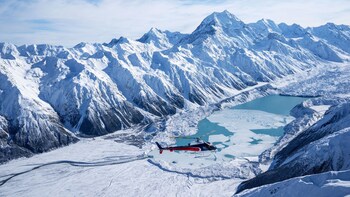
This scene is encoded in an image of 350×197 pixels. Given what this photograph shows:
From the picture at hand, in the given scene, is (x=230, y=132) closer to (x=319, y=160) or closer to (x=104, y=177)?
(x=104, y=177)

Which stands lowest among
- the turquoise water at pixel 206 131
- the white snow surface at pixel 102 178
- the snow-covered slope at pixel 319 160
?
the white snow surface at pixel 102 178

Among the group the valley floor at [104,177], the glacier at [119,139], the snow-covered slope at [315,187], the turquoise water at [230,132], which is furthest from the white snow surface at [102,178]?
the snow-covered slope at [315,187]

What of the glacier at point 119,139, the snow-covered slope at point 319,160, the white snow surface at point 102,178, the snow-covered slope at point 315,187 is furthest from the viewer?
the white snow surface at point 102,178

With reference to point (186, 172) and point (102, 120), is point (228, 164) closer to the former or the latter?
point (186, 172)

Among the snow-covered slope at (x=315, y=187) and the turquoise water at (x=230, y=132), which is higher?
the snow-covered slope at (x=315, y=187)

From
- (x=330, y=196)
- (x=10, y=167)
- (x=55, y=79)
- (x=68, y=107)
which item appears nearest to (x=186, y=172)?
(x=330, y=196)

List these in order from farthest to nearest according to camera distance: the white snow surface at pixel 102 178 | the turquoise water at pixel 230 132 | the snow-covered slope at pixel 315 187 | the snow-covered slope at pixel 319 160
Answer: the turquoise water at pixel 230 132 < the white snow surface at pixel 102 178 < the snow-covered slope at pixel 319 160 < the snow-covered slope at pixel 315 187

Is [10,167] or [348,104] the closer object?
[348,104]

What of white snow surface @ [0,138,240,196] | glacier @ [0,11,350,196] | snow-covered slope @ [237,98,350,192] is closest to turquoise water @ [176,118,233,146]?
glacier @ [0,11,350,196]

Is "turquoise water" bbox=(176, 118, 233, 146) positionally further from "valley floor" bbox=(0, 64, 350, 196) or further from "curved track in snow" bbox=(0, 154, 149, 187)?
"curved track in snow" bbox=(0, 154, 149, 187)

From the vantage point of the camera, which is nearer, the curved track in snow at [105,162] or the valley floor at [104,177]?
the valley floor at [104,177]

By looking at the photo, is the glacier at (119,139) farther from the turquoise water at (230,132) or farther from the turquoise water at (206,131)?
the turquoise water at (230,132)
